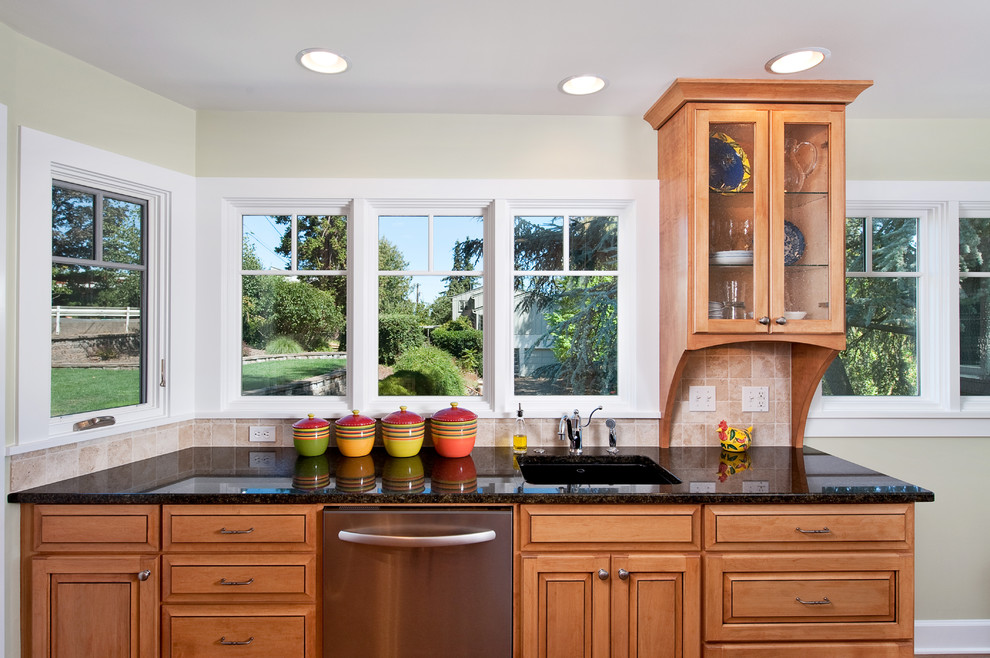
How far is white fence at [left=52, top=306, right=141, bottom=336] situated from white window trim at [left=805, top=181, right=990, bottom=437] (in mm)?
3017

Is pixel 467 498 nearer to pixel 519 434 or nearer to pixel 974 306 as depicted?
pixel 519 434

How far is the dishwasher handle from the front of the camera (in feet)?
5.56

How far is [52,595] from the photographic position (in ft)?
5.66

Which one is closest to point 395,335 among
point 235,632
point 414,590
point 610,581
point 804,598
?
point 414,590

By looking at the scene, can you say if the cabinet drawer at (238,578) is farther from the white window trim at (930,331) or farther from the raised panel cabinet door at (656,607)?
the white window trim at (930,331)

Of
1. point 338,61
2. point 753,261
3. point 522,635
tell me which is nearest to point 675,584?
point 522,635

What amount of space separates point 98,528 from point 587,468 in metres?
1.78

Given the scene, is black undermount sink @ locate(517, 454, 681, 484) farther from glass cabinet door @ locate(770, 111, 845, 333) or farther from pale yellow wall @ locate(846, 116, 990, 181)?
pale yellow wall @ locate(846, 116, 990, 181)

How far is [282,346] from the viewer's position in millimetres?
2471

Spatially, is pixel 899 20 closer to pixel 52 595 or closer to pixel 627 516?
pixel 627 516

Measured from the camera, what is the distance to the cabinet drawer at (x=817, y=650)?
174 cm


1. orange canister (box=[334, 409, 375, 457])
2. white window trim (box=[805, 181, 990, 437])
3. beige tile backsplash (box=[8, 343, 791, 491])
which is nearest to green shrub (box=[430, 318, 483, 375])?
beige tile backsplash (box=[8, 343, 791, 491])

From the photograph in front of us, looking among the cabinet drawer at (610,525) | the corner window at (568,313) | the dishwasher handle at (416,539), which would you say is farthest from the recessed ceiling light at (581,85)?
the dishwasher handle at (416,539)

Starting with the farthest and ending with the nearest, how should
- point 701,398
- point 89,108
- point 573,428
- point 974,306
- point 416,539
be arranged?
point 974,306 → point 701,398 → point 573,428 → point 89,108 → point 416,539
